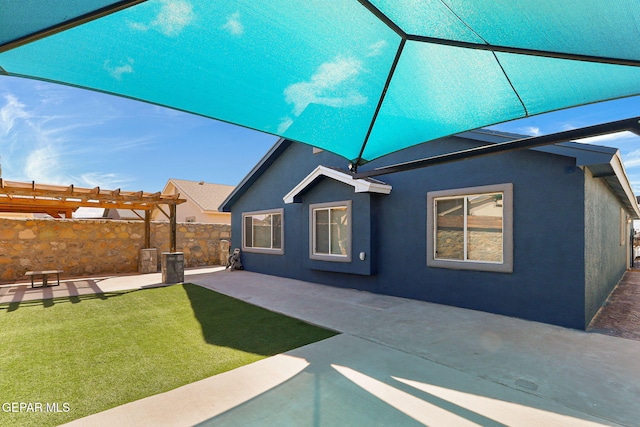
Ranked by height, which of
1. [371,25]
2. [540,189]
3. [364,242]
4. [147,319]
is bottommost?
[147,319]

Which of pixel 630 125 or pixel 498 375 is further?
pixel 498 375

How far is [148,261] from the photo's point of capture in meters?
12.6

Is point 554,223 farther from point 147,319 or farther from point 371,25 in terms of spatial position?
point 147,319

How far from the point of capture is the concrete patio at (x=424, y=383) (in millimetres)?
2867

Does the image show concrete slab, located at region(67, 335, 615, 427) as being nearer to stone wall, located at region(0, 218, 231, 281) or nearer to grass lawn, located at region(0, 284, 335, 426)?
grass lawn, located at region(0, 284, 335, 426)

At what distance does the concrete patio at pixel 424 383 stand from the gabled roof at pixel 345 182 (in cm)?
353

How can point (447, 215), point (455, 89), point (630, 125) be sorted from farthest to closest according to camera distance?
point (447, 215) < point (455, 89) < point (630, 125)

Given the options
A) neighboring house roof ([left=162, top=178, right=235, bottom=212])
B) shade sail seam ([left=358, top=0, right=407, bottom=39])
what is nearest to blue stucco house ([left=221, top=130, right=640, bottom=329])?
shade sail seam ([left=358, top=0, right=407, bottom=39])

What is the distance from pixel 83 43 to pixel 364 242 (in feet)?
23.2

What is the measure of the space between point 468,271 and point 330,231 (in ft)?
13.5

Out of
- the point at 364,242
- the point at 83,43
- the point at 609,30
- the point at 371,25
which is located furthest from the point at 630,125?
the point at 364,242

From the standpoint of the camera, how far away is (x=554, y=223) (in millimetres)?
5762

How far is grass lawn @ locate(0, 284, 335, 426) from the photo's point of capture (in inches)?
128

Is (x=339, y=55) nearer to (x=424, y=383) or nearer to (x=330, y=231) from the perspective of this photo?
(x=424, y=383)
